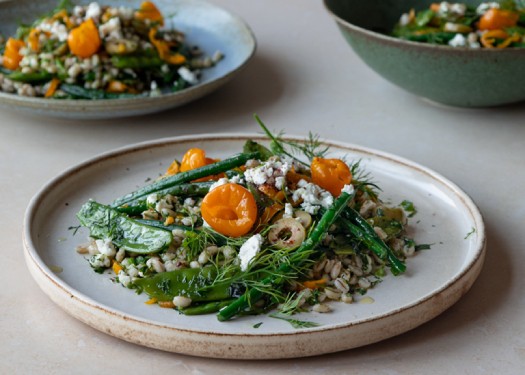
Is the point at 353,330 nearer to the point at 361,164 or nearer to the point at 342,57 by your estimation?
the point at 361,164

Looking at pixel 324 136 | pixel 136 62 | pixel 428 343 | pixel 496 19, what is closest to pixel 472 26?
pixel 496 19

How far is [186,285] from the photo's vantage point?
1.81 m

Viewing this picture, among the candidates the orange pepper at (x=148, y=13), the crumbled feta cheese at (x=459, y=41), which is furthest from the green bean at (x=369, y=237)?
the orange pepper at (x=148, y=13)

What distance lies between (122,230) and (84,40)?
1.07 meters

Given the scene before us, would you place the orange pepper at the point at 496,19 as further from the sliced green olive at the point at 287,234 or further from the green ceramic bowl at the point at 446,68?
the sliced green olive at the point at 287,234

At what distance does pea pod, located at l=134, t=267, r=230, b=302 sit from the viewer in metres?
1.79

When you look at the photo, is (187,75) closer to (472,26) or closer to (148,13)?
(148,13)

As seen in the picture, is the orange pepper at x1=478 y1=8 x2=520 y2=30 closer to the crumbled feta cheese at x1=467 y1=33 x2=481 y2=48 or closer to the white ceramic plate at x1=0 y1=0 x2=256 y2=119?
the crumbled feta cheese at x1=467 y1=33 x2=481 y2=48

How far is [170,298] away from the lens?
180 cm

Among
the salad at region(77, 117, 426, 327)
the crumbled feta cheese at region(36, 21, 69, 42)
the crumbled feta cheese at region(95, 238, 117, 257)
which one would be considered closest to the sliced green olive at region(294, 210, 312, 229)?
the salad at region(77, 117, 426, 327)

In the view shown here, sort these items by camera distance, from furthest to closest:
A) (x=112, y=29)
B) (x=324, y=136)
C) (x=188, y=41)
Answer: (x=188, y=41) → (x=112, y=29) → (x=324, y=136)

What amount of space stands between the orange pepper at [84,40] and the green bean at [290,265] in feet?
4.14

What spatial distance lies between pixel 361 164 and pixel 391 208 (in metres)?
0.29

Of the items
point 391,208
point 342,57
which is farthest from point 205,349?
point 342,57
